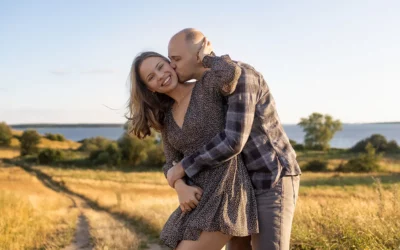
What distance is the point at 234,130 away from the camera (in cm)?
240

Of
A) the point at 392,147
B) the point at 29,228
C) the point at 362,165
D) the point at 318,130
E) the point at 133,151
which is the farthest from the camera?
the point at 318,130

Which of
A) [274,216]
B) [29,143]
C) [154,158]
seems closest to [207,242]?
[274,216]

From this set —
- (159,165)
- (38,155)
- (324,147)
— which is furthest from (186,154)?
(324,147)

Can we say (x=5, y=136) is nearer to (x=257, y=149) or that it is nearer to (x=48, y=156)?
(x=48, y=156)

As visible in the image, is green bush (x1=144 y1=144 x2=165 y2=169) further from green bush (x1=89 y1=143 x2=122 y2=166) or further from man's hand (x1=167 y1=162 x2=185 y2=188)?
man's hand (x1=167 y1=162 x2=185 y2=188)

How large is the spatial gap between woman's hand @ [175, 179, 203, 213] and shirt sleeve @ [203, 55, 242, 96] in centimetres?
52

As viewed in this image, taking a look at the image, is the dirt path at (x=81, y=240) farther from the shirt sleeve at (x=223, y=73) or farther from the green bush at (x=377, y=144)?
the green bush at (x=377, y=144)

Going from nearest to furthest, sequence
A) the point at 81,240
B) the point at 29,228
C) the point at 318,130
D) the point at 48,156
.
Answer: the point at 81,240, the point at 29,228, the point at 48,156, the point at 318,130

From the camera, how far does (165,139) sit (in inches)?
111

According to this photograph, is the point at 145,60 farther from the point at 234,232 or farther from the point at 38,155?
the point at 38,155

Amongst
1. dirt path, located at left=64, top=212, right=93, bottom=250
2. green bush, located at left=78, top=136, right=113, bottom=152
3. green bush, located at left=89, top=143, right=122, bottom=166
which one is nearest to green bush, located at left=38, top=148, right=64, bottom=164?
green bush, located at left=89, top=143, right=122, bottom=166

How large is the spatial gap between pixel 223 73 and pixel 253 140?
402mm

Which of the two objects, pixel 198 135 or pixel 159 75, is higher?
pixel 159 75

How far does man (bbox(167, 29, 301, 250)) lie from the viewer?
2426 mm
